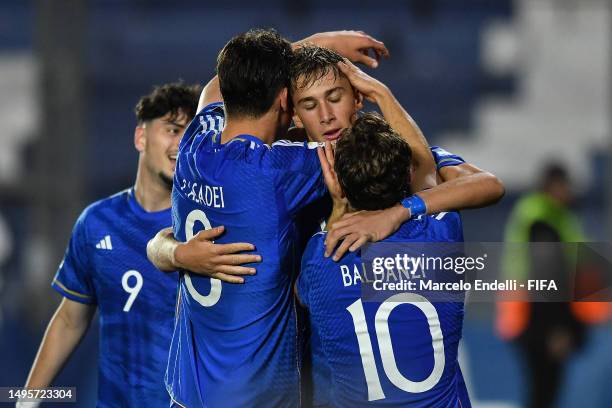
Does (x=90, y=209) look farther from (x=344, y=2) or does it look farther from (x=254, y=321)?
(x=344, y=2)

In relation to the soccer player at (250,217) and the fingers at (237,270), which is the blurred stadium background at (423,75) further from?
the fingers at (237,270)

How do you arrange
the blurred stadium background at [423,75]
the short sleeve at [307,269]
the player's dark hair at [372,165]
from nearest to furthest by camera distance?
1. the player's dark hair at [372,165]
2. the short sleeve at [307,269]
3. the blurred stadium background at [423,75]

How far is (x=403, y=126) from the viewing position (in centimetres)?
316

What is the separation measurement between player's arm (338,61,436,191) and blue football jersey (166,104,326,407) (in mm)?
338

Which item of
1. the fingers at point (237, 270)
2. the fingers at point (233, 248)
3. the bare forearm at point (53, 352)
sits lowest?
the bare forearm at point (53, 352)

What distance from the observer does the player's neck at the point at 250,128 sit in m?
2.94

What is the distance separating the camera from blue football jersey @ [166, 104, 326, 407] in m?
2.88

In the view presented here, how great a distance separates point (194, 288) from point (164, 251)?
0.59 feet

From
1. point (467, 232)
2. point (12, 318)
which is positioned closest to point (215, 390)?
point (12, 318)

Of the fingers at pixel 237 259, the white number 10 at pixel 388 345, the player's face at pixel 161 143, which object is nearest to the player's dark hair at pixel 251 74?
the fingers at pixel 237 259

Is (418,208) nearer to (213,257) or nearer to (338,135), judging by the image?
(338,135)

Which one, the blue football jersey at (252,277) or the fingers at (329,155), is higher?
the fingers at (329,155)

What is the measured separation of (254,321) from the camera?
9.54 ft

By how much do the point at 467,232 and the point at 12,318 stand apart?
→ 20.8 feet
